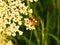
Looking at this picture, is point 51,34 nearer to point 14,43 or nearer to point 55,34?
point 55,34

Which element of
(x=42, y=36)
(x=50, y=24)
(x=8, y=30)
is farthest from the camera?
(x=50, y=24)

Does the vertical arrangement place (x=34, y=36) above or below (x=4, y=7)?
below

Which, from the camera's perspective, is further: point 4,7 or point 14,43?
point 14,43

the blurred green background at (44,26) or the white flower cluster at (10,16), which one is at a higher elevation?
the white flower cluster at (10,16)

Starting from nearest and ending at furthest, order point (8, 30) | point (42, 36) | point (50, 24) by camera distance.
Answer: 1. point (8, 30)
2. point (42, 36)
3. point (50, 24)

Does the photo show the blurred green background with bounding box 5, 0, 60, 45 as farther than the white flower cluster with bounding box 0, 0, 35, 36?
Yes

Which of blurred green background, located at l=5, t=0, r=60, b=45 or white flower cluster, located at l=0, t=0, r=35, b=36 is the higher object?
white flower cluster, located at l=0, t=0, r=35, b=36

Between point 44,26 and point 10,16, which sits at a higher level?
point 10,16

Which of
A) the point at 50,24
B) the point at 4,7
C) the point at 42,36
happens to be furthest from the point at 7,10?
the point at 50,24

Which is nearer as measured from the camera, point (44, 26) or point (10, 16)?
point (10, 16)

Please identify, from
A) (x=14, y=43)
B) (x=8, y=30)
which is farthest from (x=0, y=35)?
(x=14, y=43)
